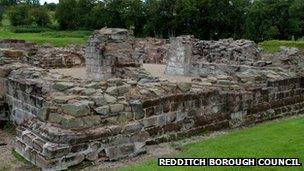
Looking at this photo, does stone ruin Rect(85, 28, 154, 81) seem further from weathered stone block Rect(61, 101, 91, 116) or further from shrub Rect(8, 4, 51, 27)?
shrub Rect(8, 4, 51, 27)

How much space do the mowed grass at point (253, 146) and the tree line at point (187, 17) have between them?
41653 millimetres

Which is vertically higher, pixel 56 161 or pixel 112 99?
pixel 112 99

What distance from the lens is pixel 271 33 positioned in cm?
4881

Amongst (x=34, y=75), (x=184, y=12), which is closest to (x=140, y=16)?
(x=184, y=12)

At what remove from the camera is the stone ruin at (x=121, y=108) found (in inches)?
340

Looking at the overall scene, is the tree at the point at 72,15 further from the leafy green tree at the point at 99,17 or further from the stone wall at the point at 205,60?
the stone wall at the point at 205,60

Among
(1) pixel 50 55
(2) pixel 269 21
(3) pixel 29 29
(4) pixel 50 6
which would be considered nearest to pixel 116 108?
(1) pixel 50 55

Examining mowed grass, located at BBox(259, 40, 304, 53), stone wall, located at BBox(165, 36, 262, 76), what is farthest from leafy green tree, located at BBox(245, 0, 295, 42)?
stone wall, located at BBox(165, 36, 262, 76)

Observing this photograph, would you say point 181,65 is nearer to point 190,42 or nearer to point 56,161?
point 190,42

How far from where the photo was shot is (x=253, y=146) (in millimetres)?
8844

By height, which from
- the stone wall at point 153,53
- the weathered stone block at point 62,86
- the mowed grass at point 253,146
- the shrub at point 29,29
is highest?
the weathered stone block at point 62,86

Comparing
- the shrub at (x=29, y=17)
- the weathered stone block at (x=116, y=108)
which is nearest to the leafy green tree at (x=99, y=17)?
the shrub at (x=29, y=17)

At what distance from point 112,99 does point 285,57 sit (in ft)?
54.5

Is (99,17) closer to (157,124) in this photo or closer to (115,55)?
(115,55)
